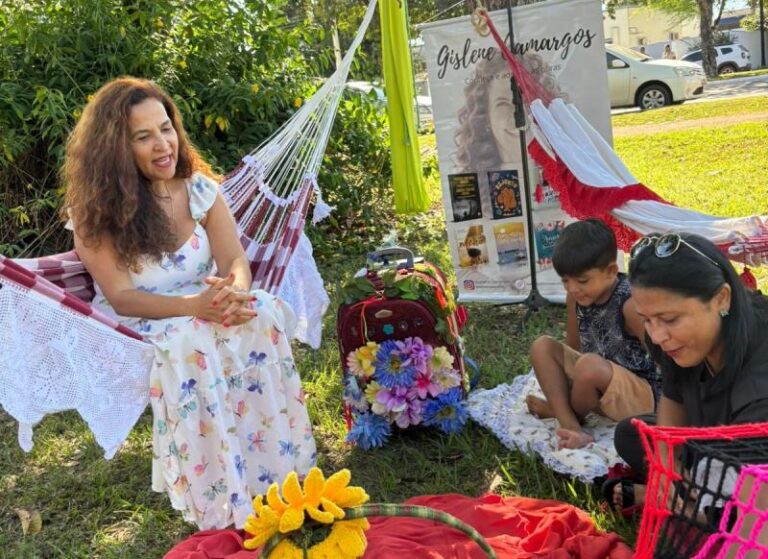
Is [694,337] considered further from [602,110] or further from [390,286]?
[602,110]

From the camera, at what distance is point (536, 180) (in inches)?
141

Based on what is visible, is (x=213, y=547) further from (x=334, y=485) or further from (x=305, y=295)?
(x=305, y=295)

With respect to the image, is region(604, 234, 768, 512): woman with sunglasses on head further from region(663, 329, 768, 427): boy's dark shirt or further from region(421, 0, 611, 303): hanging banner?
region(421, 0, 611, 303): hanging banner

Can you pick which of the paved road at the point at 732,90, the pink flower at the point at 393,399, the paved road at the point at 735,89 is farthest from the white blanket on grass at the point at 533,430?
the paved road at the point at 735,89

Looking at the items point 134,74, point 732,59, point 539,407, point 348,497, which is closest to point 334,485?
point 348,497

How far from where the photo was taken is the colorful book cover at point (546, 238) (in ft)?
12.0

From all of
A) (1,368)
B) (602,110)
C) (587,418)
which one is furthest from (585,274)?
(1,368)

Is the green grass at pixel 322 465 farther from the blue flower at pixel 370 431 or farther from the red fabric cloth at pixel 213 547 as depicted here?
the red fabric cloth at pixel 213 547

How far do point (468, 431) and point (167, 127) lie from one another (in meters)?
1.29

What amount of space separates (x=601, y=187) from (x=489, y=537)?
1293 mm

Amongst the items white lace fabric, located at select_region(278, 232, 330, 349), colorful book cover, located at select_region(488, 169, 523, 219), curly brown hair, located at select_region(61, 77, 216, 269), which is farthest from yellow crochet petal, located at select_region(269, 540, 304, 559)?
colorful book cover, located at select_region(488, 169, 523, 219)

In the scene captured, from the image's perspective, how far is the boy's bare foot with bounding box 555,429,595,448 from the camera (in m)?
2.29

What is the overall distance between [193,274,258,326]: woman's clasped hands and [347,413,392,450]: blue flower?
593mm

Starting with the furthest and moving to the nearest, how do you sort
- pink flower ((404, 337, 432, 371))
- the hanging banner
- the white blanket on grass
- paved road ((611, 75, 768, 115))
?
paved road ((611, 75, 768, 115))
the hanging banner
pink flower ((404, 337, 432, 371))
the white blanket on grass
